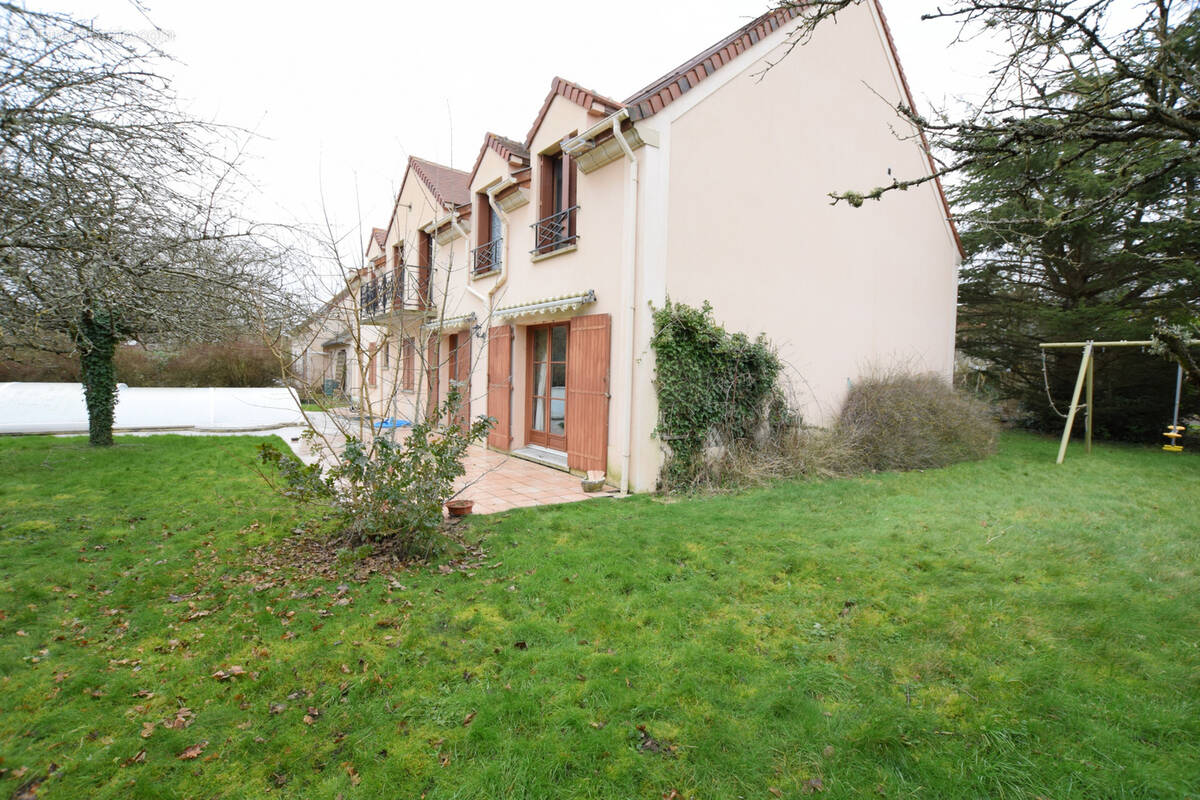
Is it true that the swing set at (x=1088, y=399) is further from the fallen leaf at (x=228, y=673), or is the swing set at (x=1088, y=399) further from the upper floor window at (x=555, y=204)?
the fallen leaf at (x=228, y=673)

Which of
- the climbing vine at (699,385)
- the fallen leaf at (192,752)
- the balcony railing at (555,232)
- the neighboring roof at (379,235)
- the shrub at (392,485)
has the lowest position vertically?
the fallen leaf at (192,752)

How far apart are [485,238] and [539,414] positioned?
14.7 feet

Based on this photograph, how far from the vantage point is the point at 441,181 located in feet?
47.8

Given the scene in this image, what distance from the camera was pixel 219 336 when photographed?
6.36m

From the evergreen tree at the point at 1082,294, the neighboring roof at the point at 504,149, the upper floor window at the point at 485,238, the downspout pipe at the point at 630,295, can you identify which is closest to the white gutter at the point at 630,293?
the downspout pipe at the point at 630,295

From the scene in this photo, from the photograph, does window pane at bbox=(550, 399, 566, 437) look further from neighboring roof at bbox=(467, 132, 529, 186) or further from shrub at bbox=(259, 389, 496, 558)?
neighboring roof at bbox=(467, 132, 529, 186)

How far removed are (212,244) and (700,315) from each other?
5812mm

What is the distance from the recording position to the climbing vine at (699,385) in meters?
7.66

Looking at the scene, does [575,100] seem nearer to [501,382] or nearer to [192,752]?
[501,382]

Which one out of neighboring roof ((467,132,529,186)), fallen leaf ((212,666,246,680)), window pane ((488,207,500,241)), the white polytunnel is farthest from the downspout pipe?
the white polytunnel

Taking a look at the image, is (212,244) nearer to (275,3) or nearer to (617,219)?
(275,3)

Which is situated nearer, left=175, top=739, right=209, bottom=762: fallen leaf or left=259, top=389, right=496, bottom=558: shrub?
left=175, top=739, right=209, bottom=762: fallen leaf

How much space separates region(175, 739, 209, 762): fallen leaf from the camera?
2380 millimetres

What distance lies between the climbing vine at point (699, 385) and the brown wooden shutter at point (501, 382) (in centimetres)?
384
